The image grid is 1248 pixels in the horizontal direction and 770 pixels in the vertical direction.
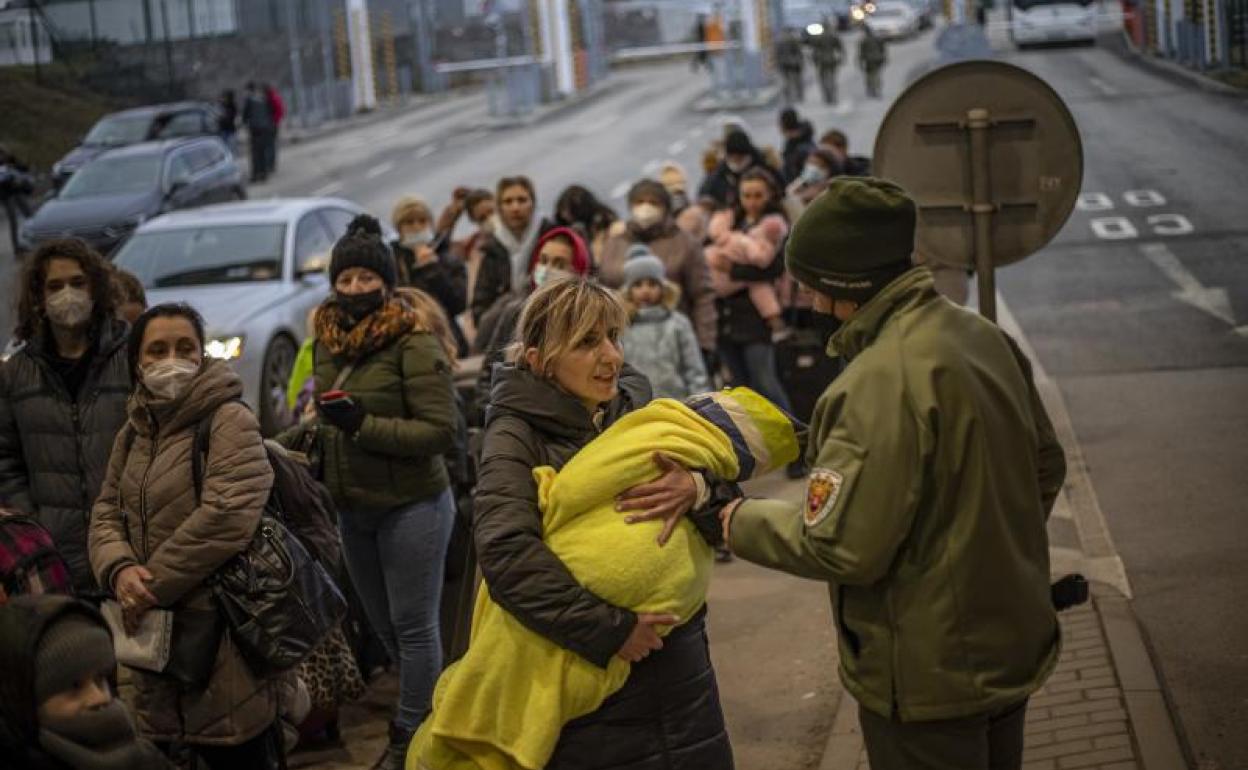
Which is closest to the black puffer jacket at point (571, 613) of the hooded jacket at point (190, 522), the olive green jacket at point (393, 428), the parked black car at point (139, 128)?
the hooded jacket at point (190, 522)

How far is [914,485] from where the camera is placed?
4.34 meters

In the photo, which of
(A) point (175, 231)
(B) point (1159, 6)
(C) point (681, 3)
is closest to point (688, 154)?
(A) point (175, 231)

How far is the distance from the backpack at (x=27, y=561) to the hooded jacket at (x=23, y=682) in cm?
164

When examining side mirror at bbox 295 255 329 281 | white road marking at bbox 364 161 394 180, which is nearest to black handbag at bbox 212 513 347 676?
side mirror at bbox 295 255 329 281

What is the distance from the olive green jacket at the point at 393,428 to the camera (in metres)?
7.52

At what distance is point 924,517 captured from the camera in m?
4.42

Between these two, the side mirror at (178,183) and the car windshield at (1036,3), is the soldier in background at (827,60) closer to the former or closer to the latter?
the side mirror at (178,183)

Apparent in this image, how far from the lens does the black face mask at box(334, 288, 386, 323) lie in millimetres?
7621

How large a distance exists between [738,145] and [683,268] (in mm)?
4319

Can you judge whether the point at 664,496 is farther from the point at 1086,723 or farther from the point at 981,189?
the point at 981,189

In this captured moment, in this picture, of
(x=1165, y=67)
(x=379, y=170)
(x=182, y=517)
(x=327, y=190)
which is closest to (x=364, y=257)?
(x=182, y=517)

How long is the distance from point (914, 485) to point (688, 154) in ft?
113

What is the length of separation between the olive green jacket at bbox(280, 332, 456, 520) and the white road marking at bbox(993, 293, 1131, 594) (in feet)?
7.26

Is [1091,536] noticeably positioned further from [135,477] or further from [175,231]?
[175,231]
